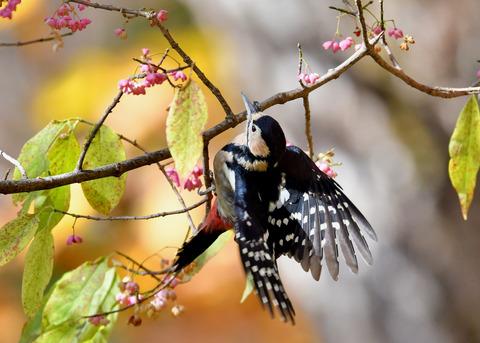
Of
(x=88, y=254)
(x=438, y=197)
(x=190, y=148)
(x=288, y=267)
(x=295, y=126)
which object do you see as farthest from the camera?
(x=88, y=254)

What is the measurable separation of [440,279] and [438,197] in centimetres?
33

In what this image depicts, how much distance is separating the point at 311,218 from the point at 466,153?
373 mm

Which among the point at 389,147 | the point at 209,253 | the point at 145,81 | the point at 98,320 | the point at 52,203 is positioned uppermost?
the point at 389,147

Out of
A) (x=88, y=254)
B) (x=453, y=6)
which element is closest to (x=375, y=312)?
(x=453, y=6)

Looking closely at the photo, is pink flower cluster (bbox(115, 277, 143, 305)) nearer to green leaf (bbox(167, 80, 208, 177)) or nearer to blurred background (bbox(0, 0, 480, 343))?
green leaf (bbox(167, 80, 208, 177))

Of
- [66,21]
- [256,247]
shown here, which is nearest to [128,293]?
[256,247]

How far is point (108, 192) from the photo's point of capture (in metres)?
1.13

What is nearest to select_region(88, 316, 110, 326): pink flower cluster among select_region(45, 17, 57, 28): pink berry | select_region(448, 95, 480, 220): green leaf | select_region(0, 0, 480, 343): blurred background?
select_region(45, 17, 57, 28): pink berry

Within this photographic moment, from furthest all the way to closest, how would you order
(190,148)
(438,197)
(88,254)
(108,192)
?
1. (88,254)
2. (438,197)
3. (108,192)
4. (190,148)

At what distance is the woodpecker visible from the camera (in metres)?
1.23

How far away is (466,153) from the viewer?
3.50 feet

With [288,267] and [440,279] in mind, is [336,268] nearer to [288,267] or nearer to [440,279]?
[440,279]

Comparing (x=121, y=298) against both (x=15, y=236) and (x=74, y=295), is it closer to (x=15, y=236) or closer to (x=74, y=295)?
(x=74, y=295)

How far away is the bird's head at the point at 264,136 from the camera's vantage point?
1.22 metres
